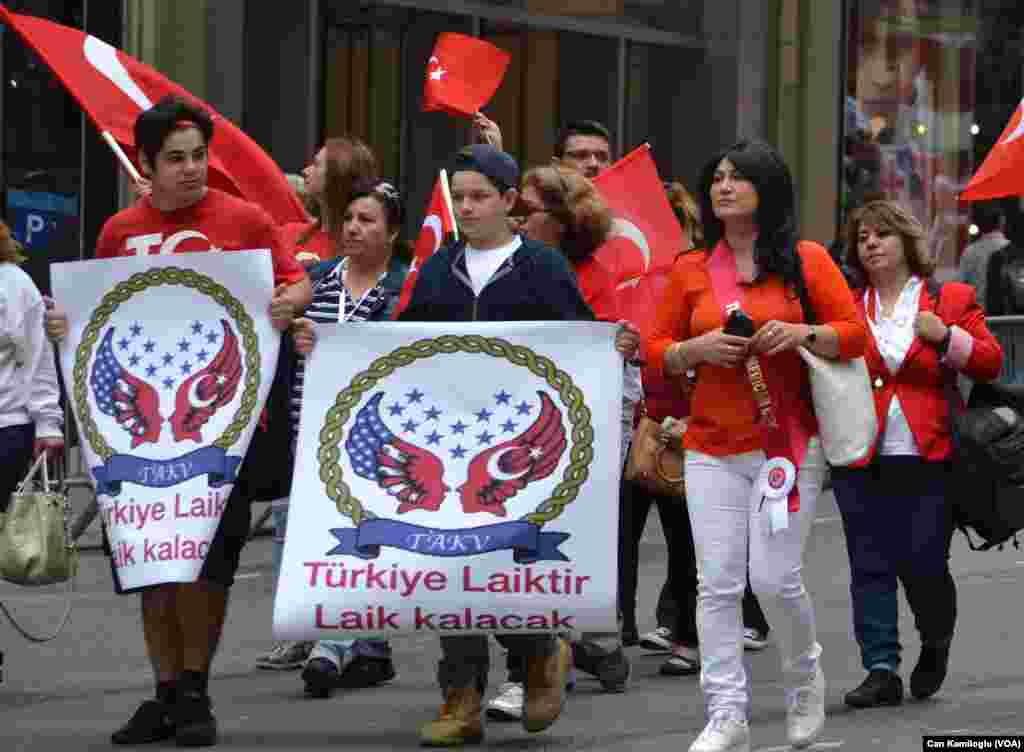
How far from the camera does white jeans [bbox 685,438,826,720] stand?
7.50m

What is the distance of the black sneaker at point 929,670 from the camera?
888 centimetres

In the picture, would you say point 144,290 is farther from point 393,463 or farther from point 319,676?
point 319,676

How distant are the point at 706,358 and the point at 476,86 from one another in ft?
14.7

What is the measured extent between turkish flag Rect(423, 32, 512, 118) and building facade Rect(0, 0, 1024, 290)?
5.96 m

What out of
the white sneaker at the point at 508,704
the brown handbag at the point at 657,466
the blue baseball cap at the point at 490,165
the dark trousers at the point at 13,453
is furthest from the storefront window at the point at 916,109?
the blue baseball cap at the point at 490,165

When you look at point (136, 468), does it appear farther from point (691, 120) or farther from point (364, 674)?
point (691, 120)

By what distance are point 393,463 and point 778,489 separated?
1254 millimetres

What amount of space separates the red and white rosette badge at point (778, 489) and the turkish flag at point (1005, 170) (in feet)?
8.28

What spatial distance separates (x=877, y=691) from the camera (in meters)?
8.75

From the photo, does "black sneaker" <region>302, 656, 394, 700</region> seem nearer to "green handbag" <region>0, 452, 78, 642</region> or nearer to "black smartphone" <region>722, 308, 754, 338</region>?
"green handbag" <region>0, 452, 78, 642</region>

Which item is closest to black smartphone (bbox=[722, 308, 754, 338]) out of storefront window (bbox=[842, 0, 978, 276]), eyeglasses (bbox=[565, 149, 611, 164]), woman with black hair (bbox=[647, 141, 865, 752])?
woman with black hair (bbox=[647, 141, 865, 752])

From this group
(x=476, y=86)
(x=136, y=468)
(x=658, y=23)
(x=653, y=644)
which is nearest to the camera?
(x=136, y=468)

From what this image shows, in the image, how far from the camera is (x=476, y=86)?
11.7 m

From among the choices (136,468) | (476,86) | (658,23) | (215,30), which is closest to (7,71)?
(215,30)
